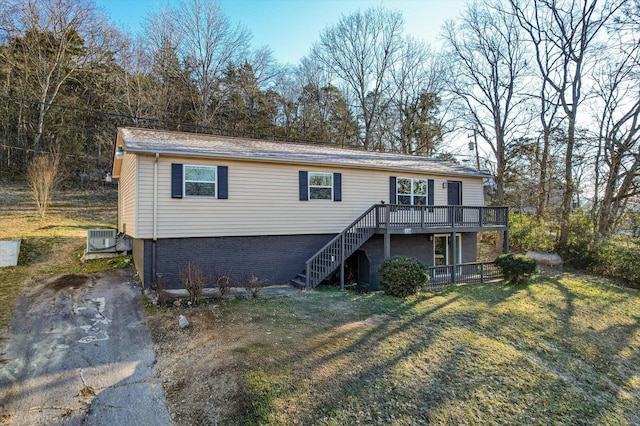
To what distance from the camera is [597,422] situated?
500cm

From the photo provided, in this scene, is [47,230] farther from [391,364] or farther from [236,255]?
[391,364]

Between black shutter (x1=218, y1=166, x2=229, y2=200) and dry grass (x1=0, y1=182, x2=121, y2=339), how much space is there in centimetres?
486

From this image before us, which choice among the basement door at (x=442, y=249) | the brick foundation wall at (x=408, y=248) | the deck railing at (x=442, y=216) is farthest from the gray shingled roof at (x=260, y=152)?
the basement door at (x=442, y=249)

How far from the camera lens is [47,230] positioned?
14609 millimetres

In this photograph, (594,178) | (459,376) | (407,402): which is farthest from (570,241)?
(407,402)

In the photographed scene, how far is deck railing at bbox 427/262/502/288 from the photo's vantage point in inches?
487

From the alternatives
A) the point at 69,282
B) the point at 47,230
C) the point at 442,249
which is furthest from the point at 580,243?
the point at 47,230

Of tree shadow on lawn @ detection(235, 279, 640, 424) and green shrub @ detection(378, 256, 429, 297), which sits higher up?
green shrub @ detection(378, 256, 429, 297)

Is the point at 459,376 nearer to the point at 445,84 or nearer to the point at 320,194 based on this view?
the point at 320,194

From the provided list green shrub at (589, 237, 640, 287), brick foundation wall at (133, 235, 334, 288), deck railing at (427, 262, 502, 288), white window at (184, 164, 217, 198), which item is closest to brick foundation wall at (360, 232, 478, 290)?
deck railing at (427, 262, 502, 288)

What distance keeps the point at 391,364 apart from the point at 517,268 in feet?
31.9

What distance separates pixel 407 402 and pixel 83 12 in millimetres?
28851

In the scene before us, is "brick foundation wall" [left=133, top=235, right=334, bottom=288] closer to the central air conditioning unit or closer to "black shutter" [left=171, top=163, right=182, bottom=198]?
"black shutter" [left=171, top=163, right=182, bottom=198]

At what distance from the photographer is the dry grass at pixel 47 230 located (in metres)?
9.20
